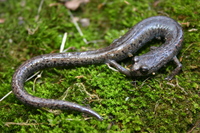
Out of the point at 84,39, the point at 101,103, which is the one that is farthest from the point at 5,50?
the point at 101,103

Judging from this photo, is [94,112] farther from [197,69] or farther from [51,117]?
[197,69]

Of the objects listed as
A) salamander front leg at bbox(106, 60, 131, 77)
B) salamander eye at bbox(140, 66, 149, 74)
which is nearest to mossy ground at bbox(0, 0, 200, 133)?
salamander front leg at bbox(106, 60, 131, 77)

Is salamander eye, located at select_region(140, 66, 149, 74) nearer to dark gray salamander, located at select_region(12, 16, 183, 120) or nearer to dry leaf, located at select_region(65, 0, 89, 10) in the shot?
dark gray salamander, located at select_region(12, 16, 183, 120)

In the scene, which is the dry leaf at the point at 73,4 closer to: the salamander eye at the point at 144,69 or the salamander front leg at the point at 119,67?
the salamander front leg at the point at 119,67

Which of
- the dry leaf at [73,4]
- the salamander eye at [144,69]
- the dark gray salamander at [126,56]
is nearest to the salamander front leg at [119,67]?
the dark gray salamander at [126,56]

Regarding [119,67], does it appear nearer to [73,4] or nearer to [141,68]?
[141,68]

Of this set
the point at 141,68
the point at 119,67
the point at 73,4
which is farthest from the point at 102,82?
the point at 73,4
